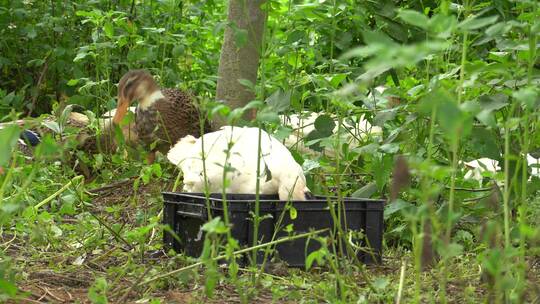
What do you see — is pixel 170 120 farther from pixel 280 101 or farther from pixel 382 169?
pixel 280 101

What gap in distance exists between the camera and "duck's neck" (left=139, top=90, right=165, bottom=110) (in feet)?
18.4

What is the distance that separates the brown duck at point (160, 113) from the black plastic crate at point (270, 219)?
6.03 ft

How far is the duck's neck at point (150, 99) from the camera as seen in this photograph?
561 cm

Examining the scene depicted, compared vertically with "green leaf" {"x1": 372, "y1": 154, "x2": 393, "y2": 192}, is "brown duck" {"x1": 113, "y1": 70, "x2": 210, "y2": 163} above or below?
above

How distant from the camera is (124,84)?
228 inches

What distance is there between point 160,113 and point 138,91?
282mm

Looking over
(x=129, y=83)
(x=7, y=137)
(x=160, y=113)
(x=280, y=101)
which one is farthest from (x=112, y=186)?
(x=7, y=137)

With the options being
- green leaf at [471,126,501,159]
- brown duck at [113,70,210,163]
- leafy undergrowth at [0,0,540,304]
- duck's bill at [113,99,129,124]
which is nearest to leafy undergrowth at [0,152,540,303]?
leafy undergrowth at [0,0,540,304]

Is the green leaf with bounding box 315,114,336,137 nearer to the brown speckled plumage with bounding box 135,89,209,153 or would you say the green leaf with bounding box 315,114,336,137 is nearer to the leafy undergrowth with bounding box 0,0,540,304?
the leafy undergrowth with bounding box 0,0,540,304

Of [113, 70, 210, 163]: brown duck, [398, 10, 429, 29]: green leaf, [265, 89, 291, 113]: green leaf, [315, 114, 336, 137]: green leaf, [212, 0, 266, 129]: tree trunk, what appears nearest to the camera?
[398, 10, 429, 29]: green leaf

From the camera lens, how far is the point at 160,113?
544cm

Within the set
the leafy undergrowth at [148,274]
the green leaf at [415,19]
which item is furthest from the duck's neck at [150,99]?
the green leaf at [415,19]

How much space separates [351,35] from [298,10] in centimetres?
90

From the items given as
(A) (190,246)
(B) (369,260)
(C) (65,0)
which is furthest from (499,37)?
(C) (65,0)
